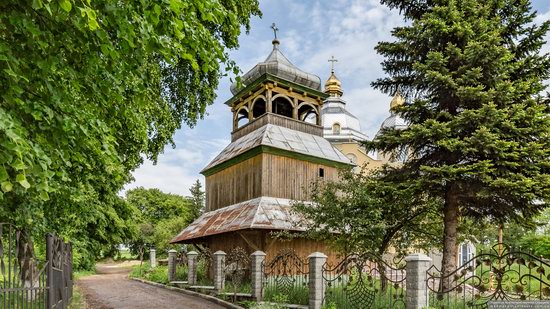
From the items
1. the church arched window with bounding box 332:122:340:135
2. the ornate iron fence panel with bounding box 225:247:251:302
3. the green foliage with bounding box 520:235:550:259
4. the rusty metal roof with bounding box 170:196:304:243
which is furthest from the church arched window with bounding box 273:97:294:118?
the green foliage with bounding box 520:235:550:259

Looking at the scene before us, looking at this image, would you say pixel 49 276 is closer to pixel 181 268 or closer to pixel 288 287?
pixel 288 287

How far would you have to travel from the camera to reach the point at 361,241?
12.4 meters

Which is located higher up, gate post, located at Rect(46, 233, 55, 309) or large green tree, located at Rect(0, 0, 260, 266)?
large green tree, located at Rect(0, 0, 260, 266)

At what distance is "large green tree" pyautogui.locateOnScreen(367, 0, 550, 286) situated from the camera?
9.80m

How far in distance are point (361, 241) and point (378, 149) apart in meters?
2.66

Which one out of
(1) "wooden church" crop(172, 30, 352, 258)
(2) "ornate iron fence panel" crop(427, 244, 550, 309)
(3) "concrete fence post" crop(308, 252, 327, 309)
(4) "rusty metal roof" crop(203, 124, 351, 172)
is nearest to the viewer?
(2) "ornate iron fence panel" crop(427, 244, 550, 309)

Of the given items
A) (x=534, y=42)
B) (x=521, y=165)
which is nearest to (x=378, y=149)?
(x=521, y=165)

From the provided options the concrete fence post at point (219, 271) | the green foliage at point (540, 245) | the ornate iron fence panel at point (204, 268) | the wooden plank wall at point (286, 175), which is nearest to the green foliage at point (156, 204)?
the ornate iron fence panel at point (204, 268)

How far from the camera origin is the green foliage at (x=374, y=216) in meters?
11.7

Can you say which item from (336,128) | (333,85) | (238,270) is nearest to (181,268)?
A: (238,270)

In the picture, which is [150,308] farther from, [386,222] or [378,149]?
[378,149]

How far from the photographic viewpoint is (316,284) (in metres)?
10.4

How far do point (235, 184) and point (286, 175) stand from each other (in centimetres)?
264

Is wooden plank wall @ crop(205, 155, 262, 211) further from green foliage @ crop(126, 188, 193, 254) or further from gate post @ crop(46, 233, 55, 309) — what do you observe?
green foliage @ crop(126, 188, 193, 254)
